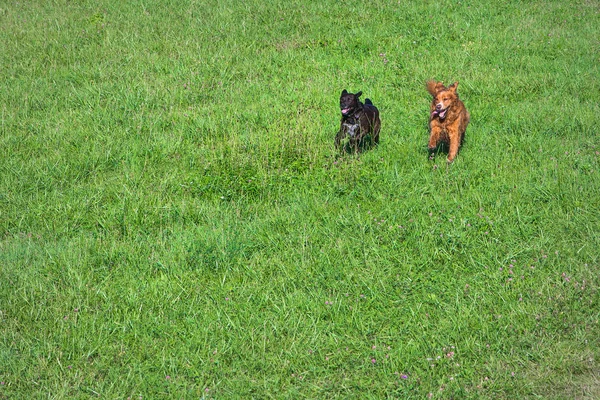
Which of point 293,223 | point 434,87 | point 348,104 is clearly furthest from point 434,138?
point 293,223

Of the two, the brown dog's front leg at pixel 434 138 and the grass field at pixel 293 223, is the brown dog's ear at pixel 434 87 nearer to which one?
the brown dog's front leg at pixel 434 138

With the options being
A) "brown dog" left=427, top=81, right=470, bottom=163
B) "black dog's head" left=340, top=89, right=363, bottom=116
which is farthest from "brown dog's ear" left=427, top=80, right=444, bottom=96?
"black dog's head" left=340, top=89, right=363, bottom=116

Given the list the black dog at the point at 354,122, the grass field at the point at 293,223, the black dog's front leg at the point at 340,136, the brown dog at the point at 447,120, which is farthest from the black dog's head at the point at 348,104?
the brown dog at the point at 447,120

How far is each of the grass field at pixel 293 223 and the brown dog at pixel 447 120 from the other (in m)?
0.24

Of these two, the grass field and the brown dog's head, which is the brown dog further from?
the grass field

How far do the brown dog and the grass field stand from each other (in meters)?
0.24

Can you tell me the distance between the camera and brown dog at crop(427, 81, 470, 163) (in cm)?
762

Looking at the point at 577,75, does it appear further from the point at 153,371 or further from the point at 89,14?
the point at 89,14

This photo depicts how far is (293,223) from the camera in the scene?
6707 mm

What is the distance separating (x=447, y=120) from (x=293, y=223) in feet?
7.51

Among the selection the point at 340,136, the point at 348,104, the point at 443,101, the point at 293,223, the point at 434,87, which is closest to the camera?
the point at 293,223

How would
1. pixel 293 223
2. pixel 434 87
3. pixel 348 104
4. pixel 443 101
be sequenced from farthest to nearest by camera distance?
pixel 434 87, pixel 348 104, pixel 443 101, pixel 293 223

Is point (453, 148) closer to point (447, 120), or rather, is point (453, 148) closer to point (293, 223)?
point (447, 120)

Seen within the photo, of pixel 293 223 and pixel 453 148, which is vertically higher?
pixel 453 148
